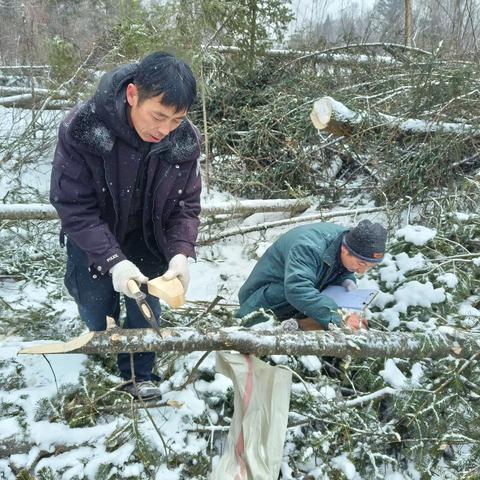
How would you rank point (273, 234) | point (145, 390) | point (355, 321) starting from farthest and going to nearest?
point (273, 234), point (355, 321), point (145, 390)

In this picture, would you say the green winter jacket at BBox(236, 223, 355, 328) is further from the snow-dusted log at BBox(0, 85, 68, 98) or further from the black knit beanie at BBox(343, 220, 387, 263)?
the snow-dusted log at BBox(0, 85, 68, 98)

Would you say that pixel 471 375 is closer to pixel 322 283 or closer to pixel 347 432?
pixel 347 432

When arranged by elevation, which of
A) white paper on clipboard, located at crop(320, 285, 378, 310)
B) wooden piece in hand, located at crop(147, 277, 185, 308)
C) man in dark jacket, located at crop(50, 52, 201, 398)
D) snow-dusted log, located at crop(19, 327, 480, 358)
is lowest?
white paper on clipboard, located at crop(320, 285, 378, 310)

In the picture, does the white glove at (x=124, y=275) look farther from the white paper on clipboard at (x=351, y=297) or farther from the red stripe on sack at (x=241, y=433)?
the white paper on clipboard at (x=351, y=297)

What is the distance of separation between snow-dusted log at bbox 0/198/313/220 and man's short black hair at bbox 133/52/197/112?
2133 millimetres

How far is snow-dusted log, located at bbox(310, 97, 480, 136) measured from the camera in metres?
4.12

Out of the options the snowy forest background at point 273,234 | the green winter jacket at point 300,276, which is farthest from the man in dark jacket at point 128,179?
the green winter jacket at point 300,276

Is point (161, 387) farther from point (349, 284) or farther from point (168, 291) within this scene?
point (349, 284)

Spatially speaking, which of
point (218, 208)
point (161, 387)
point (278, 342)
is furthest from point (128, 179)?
point (218, 208)

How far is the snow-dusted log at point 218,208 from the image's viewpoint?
132 inches

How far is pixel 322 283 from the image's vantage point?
2.70m

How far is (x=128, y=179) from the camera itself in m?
1.73

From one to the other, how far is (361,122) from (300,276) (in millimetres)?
2371

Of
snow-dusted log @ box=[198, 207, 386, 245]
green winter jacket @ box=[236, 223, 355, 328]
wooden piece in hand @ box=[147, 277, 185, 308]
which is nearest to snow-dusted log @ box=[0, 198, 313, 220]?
snow-dusted log @ box=[198, 207, 386, 245]
